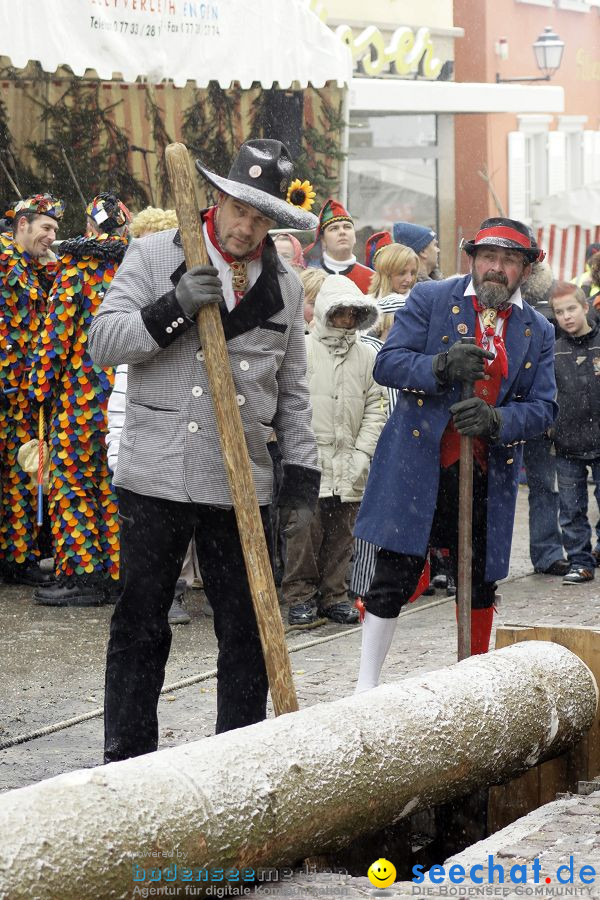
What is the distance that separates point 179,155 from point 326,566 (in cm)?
370

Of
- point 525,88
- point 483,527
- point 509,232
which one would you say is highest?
point 525,88

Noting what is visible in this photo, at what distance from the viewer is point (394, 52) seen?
19031 mm

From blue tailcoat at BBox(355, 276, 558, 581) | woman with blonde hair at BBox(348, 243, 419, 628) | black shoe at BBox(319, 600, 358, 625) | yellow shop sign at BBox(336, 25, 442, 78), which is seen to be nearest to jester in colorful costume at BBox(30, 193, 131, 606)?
black shoe at BBox(319, 600, 358, 625)

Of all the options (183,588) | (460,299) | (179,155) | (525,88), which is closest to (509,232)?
(460,299)

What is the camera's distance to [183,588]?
309 inches

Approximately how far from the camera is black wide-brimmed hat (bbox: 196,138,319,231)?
4.26 meters

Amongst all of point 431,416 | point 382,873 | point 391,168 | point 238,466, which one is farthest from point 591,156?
point 382,873

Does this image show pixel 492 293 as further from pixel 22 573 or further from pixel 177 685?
pixel 22 573

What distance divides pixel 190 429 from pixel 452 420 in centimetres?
116

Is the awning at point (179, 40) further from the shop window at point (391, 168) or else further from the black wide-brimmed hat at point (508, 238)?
the shop window at point (391, 168)

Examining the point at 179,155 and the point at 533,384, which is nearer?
the point at 179,155

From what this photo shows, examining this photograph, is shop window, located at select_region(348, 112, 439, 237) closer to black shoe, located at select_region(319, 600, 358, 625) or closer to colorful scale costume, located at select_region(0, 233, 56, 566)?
colorful scale costume, located at select_region(0, 233, 56, 566)

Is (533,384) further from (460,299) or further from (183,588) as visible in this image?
(183,588)

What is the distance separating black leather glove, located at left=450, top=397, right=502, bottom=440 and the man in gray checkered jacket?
2.38 ft
